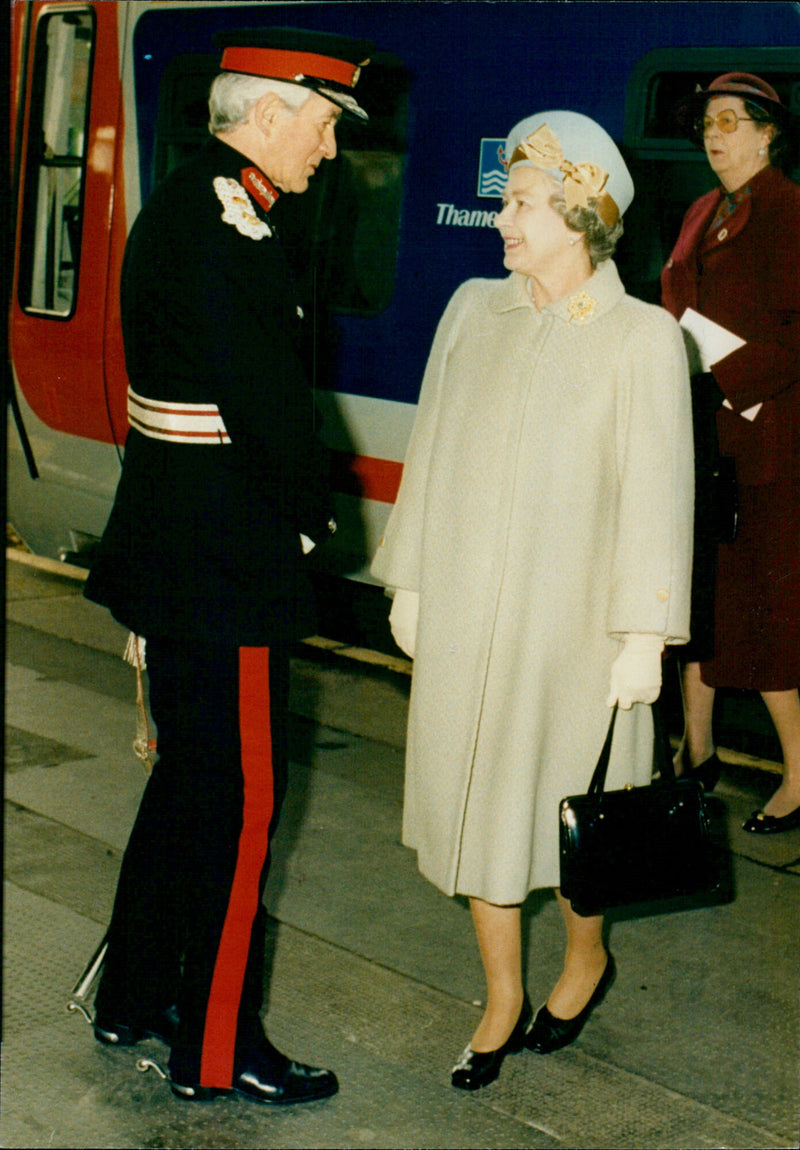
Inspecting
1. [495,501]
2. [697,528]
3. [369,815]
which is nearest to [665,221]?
[697,528]

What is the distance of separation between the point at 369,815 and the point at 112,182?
3.13m

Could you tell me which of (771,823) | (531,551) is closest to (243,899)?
(531,551)

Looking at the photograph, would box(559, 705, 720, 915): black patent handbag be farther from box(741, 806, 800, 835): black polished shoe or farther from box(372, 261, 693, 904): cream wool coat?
box(741, 806, 800, 835): black polished shoe

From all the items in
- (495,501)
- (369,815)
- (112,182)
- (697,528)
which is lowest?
(369,815)

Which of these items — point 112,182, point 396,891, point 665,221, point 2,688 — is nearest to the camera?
point 2,688

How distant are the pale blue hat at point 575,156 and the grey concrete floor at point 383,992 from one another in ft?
5.48

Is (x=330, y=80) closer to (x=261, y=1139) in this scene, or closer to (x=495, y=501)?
(x=495, y=501)

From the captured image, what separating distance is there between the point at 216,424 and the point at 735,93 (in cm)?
214

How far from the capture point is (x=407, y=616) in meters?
2.75

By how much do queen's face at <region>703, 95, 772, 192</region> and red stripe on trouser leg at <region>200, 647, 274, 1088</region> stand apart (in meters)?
2.20

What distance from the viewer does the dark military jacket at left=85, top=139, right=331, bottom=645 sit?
7.66 ft

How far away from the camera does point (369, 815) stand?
4.16m

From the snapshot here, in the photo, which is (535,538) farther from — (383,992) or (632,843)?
Answer: (383,992)

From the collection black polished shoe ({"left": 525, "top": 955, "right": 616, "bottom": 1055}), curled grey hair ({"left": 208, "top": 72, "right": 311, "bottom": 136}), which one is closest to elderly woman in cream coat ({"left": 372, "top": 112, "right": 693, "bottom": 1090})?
black polished shoe ({"left": 525, "top": 955, "right": 616, "bottom": 1055})
